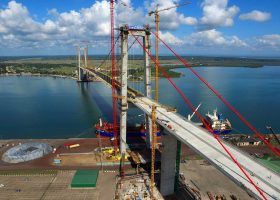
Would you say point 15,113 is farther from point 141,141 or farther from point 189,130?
point 189,130

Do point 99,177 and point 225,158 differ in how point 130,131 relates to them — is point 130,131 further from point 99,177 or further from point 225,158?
point 225,158

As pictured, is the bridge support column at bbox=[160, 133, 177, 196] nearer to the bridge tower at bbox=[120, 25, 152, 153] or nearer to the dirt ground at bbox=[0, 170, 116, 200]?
the dirt ground at bbox=[0, 170, 116, 200]

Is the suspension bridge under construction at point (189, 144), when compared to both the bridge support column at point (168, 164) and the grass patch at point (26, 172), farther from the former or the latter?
the grass patch at point (26, 172)

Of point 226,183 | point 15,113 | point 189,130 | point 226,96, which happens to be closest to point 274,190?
point 189,130

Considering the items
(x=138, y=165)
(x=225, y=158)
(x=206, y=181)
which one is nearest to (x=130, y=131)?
(x=138, y=165)

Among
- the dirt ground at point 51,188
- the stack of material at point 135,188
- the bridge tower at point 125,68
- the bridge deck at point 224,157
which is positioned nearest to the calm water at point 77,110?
the bridge tower at point 125,68

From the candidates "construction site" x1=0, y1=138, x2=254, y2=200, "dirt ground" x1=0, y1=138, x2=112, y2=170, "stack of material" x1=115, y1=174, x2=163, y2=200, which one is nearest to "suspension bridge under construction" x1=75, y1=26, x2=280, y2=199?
"stack of material" x1=115, y1=174, x2=163, y2=200
